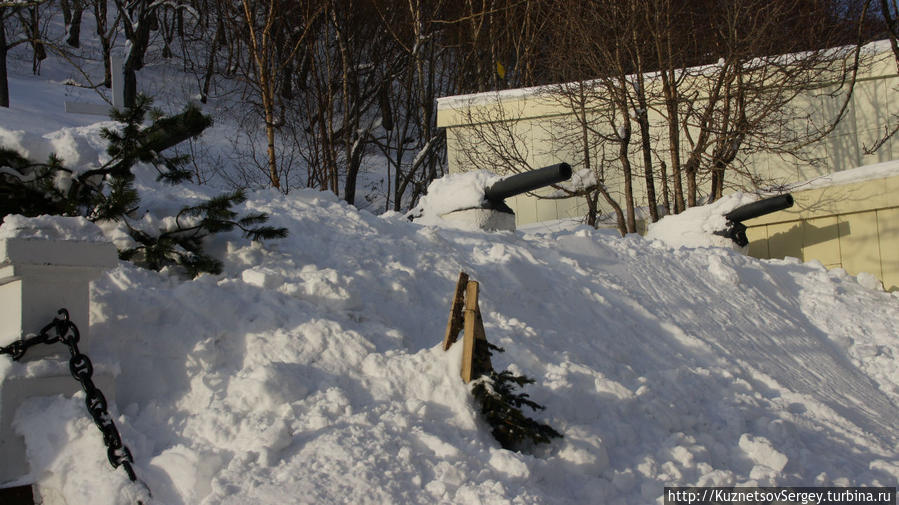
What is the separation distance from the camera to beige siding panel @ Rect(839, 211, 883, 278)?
11648 mm

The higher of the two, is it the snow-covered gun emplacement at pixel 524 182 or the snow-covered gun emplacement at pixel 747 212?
the snow-covered gun emplacement at pixel 524 182

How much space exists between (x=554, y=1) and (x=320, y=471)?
→ 51.1 feet

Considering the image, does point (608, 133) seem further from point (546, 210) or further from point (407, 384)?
point (407, 384)

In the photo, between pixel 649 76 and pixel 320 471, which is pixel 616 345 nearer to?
pixel 320 471

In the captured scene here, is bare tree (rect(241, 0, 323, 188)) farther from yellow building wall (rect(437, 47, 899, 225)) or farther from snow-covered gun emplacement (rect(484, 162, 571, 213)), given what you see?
snow-covered gun emplacement (rect(484, 162, 571, 213))

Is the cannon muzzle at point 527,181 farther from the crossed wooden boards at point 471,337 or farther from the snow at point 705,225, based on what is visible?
the crossed wooden boards at point 471,337

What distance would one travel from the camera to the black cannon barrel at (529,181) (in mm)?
7695

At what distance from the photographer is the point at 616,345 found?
233 inches

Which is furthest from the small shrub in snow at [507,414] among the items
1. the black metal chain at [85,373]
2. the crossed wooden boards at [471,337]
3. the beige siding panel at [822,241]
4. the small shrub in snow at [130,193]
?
the beige siding panel at [822,241]

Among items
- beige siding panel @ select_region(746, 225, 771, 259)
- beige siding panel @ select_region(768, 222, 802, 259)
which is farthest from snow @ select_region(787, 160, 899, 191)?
beige siding panel @ select_region(746, 225, 771, 259)

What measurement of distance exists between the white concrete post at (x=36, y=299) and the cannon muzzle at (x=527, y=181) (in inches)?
196

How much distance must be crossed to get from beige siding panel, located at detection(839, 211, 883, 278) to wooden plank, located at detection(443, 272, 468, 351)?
31.9 ft

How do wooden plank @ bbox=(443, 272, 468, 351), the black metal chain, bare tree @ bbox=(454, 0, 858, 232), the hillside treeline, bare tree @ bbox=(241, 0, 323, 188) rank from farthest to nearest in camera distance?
the hillside treeline < bare tree @ bbox=(241, 0, 323, 188) < bare tree @ bbox=(454, 0, 858, 232) < wooden plank @ bbox=(443, 272, 468, 351) < the black metal chain

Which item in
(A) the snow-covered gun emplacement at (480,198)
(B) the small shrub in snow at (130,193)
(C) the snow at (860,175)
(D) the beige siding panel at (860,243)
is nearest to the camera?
(B) the small shrub in snow at (130,193)
